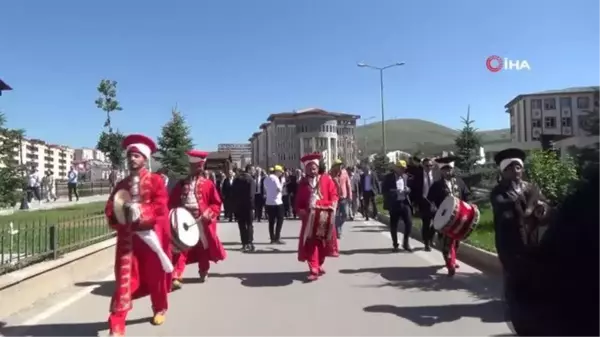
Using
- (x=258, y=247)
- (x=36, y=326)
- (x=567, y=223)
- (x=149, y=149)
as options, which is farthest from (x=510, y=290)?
(x=258, y=247)

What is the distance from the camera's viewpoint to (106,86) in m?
29.8

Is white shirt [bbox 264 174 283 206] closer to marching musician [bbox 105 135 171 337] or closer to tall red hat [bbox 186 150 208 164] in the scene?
tall red hat [bbox 186 150 208 164]

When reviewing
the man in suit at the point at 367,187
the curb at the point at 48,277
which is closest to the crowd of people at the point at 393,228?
the curb at the point at 48,277

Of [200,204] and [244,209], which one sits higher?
[200,204]

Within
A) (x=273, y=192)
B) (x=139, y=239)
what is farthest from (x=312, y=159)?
(x=273, y=192)

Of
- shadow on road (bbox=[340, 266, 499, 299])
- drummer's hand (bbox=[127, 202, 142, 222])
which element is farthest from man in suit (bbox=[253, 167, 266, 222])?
drummer's hand (bbox=[127, 202, 142, 222])

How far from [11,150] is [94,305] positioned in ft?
7.42

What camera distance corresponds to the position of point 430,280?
28.6ft

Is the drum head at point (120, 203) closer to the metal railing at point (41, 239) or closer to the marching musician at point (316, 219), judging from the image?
the metal railing at point (41, 239)

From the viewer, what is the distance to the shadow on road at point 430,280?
789cm

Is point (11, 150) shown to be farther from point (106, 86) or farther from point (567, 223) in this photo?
point (106, 86)

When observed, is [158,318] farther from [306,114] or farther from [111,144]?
[306,114]

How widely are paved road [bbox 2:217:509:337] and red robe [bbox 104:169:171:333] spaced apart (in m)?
0.42

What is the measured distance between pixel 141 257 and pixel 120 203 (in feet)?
1.84
